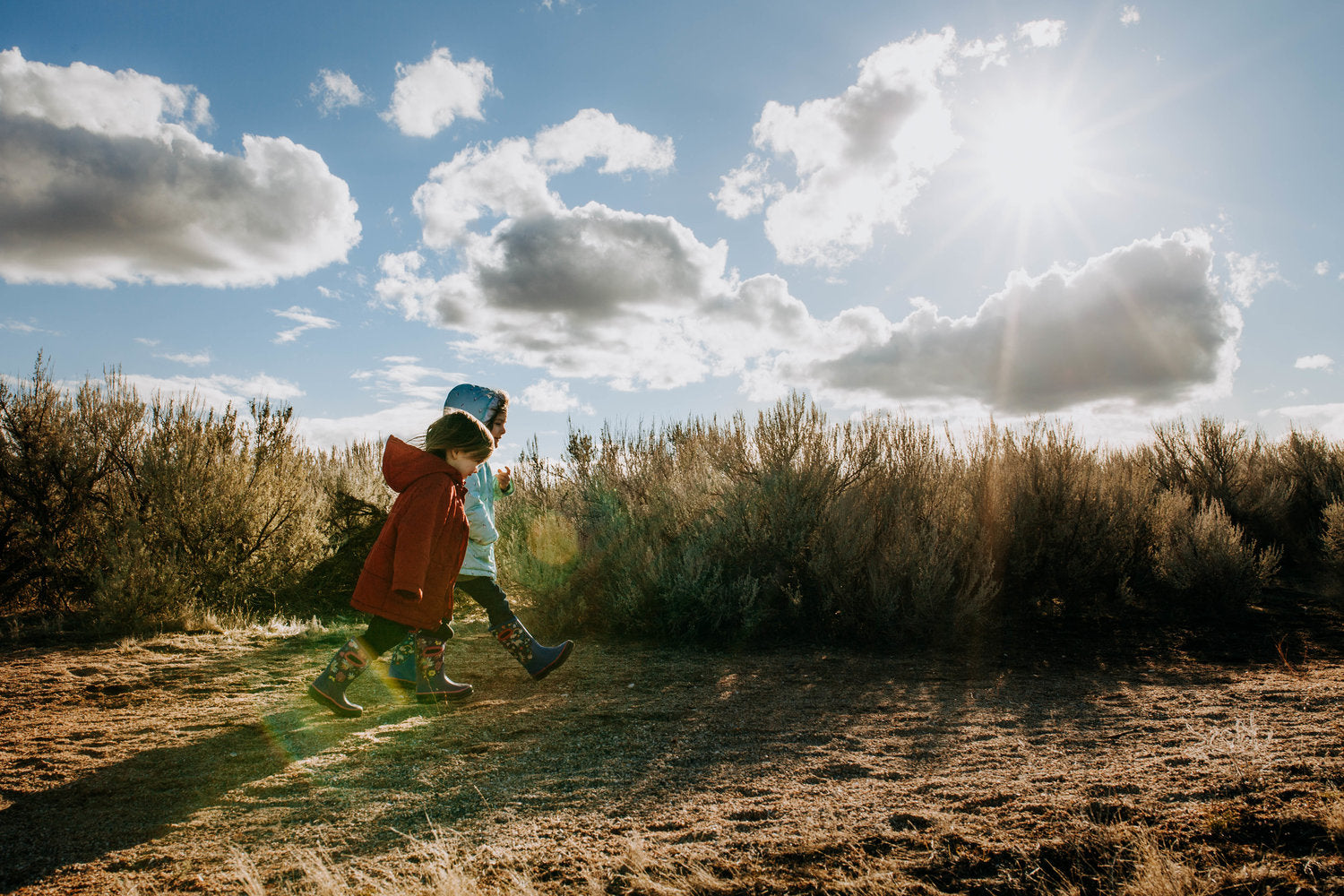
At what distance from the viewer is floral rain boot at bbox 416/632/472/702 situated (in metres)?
3.90

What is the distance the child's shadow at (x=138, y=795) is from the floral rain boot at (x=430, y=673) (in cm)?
49

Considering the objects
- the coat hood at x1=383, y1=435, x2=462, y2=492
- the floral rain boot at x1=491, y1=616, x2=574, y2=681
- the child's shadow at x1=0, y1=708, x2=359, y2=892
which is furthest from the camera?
the floral rain boot at x1=491, y1=616, x2=574, y2=681

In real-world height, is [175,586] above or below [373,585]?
below

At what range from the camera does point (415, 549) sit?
10.3 ft

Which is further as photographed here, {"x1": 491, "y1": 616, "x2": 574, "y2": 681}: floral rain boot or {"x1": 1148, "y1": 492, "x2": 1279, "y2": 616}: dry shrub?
{"x1": 1148, "y1": 492, "x2": 1279, "y2": 616}: dry shrub

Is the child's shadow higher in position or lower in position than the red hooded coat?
lower

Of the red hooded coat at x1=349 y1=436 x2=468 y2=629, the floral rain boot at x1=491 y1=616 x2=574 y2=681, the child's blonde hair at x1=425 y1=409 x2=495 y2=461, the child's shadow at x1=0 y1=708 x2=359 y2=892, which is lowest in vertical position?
the child's shadow at x1=0 y1=708 x2=359 y2=892

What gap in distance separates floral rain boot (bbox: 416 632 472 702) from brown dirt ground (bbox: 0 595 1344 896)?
0.67ft

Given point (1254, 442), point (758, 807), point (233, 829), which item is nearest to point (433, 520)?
point (233, 829)

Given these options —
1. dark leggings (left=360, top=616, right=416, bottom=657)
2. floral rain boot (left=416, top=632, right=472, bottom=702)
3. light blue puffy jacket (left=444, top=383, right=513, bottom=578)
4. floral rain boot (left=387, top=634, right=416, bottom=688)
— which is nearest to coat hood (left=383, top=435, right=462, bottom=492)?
light blue puffy jacket (left=444, top=383, right=513, bottom=578)

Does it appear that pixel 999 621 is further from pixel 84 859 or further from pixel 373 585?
pixel 84 859

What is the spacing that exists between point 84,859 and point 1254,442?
16754 millimetres

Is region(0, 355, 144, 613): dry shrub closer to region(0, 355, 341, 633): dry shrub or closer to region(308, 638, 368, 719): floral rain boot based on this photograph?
region(0, 355, 341, 633): dry shrub

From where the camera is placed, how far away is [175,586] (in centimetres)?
591
